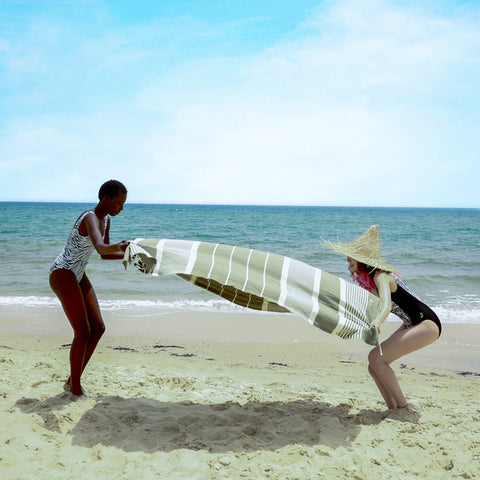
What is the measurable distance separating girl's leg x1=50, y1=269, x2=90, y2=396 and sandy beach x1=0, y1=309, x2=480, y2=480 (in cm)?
49

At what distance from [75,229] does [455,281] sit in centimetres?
1169

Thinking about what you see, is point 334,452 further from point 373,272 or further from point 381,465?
point 373,272

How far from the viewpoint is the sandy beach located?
2957mm

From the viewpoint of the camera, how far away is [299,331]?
7328 mm

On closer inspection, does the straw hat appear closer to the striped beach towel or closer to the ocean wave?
the striped beach towel

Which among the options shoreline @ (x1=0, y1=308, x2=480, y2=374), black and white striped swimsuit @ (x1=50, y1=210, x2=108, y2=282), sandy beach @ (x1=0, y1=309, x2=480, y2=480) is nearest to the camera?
sandy beach @ (x1=0, y1=309, x2=480, y2=480)

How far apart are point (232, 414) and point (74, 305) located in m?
1.60

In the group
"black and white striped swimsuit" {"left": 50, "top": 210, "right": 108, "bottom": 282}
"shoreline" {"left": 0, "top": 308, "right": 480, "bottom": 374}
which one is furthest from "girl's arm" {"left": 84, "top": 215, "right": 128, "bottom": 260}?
"shoreline" {"left": 0, "top": 308, "right": 480, "bottom": 374}

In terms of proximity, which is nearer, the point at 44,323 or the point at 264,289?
the point at 264,289

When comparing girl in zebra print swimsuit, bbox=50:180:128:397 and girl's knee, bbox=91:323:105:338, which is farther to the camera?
girl's knee, bbox=91:323:105:338

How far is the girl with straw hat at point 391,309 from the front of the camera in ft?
11.7

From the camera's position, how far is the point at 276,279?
3.33m

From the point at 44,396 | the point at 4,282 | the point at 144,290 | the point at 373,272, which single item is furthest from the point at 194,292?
the point at 373,272

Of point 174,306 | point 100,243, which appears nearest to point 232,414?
point 100,243
